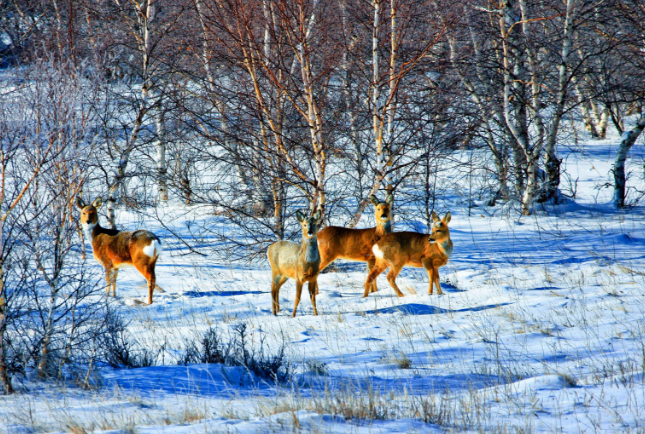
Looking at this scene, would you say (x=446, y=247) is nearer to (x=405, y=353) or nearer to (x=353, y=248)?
(x=353, y=248)

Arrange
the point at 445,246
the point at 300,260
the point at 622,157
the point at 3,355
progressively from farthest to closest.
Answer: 1. the point at 622,157
2. the point at 445,246
3. the point at 300,260
4. the point at 3,355

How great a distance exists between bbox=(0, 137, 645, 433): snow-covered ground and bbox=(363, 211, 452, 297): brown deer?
38cm

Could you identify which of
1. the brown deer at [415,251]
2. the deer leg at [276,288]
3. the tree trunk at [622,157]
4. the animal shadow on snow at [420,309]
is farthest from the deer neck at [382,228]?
the tree trunk at [622,157]

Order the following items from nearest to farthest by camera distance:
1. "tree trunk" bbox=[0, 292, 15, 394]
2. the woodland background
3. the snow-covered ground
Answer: the snow-covered ground < "tree trunk" bbox=[0, 292, 15, 394] < the woodland background

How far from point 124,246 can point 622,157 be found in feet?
39.8

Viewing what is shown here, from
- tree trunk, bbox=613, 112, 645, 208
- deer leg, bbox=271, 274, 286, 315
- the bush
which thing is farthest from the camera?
tree trunk, bbox=613, 112, 645, 208

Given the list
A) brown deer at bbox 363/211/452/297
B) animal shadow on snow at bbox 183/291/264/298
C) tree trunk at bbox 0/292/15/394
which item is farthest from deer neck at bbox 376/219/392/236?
tree trunk at bbox 0/292/15/394

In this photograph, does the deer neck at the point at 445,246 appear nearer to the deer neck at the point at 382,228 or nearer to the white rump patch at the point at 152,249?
the deer neck at the point at 382,228

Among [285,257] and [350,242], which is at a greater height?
[350,242]

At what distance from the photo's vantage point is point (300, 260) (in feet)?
23.2

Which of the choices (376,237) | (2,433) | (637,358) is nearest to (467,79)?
(376,237)

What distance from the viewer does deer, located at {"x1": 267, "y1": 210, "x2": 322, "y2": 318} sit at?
7.04 meters

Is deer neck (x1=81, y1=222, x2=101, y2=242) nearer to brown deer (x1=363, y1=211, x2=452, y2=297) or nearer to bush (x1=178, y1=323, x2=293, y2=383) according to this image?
bush (x1=178, y1=323, x2=293, y2=383)

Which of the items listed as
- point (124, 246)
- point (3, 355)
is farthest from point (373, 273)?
point (3, 355)
